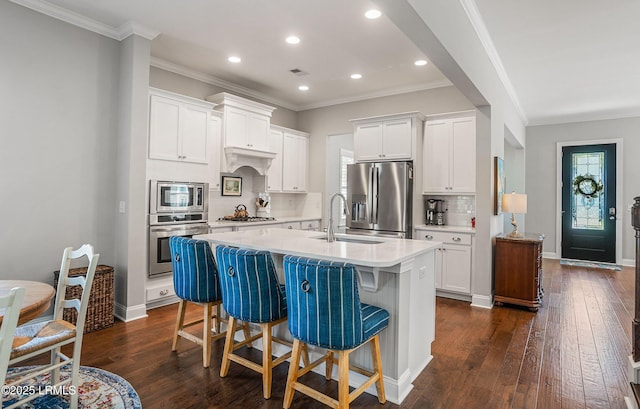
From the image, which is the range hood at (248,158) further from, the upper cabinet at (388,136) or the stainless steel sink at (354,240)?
the stainless steel sink at (354,240)

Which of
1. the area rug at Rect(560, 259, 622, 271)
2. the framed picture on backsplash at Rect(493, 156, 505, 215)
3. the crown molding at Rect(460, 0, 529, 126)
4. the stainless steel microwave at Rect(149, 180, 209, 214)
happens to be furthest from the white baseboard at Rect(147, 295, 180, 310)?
the area rug at Rect(560, 259, 622, 271)

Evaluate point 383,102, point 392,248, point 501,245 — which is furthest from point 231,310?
point 383,102

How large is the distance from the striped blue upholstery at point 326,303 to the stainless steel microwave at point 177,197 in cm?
255

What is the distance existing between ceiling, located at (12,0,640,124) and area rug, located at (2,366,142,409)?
119 inches

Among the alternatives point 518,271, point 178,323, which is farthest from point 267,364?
point 518,271

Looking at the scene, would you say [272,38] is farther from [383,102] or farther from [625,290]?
[625,290]

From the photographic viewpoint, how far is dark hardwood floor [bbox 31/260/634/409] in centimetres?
224

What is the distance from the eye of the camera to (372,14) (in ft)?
10.5

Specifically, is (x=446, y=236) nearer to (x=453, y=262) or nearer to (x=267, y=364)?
(x=453, y=262)

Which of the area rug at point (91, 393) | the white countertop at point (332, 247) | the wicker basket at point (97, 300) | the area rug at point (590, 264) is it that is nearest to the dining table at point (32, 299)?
the area rug at point (91, 393)

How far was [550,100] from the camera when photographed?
231 inches

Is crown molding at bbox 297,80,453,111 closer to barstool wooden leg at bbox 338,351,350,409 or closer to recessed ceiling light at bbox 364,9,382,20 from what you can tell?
recessed ceiling light at bbox 364,9,382,20

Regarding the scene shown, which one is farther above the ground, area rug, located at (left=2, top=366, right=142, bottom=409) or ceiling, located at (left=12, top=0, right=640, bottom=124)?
ceiling, located at (left=12, top=0, right=640, bottom=124)

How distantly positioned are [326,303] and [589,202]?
7.55 m
